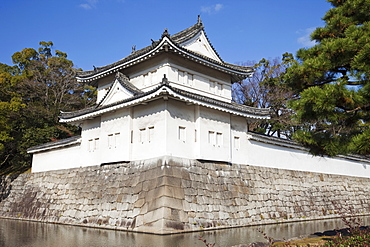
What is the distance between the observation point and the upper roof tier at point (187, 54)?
13891 mm

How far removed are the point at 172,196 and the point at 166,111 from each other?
327 cm

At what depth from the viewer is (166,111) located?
12930mm

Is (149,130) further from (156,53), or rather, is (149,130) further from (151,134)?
(156,53)

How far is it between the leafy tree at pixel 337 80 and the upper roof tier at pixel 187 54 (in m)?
5.78

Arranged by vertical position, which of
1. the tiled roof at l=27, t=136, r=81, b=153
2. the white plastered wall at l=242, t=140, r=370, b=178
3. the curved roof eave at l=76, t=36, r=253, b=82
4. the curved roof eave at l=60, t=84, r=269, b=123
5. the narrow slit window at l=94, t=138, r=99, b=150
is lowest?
the white plastered wall at l=242, t=140, r=370, b=178

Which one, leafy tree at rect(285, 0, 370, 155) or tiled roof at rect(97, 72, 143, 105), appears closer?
leafy tree at rect(285, 0, 370, 155)

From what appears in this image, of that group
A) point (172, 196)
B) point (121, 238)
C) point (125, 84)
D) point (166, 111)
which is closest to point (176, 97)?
point (166, 111)

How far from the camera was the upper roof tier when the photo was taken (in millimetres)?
13891

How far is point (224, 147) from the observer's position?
14648 mm

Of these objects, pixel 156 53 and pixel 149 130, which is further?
pixel 156 53

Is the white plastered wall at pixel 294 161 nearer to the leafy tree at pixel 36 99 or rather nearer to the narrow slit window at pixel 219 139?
the narrow slit window at pixel 219 139

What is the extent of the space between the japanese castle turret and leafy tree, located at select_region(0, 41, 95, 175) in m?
8.32

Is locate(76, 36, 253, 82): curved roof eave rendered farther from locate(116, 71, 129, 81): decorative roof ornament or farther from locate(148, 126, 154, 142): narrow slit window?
locate(148, 126, 154, 142): narrow slit window

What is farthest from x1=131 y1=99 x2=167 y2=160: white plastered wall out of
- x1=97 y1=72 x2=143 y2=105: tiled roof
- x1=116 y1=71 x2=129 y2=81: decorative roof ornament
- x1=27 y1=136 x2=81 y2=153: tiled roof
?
x1=27 y1=136 x2=81 y2=153: tiled roof
